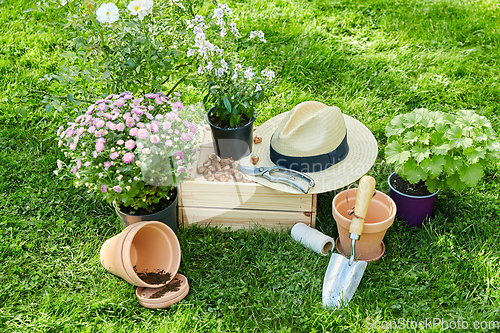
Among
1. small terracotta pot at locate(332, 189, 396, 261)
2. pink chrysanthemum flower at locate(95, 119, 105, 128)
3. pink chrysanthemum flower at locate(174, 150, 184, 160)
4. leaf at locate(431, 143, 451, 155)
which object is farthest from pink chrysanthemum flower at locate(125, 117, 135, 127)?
leaf at locate(431, 143, 451, 155)

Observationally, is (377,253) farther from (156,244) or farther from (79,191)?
(79,191)

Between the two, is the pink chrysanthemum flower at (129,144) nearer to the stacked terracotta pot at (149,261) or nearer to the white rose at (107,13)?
the stacked terracotta pot at (149,261)

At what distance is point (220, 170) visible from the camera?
2.77 m

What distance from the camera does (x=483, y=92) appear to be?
144 inches

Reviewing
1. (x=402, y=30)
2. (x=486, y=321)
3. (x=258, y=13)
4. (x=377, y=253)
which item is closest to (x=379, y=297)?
(x=377, y=253)

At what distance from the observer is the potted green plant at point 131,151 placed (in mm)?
2254

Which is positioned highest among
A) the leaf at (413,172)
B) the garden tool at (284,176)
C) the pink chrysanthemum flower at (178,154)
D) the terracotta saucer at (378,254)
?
the pink chrysanthemum flower at (178,154)

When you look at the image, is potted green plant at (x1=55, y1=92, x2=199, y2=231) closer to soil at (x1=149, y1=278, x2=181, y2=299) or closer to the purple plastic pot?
soil at (x1=149, y1=278, x2=181, y2=299)

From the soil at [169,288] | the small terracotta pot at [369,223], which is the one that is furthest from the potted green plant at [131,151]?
the small terracotta pot at [369,223]

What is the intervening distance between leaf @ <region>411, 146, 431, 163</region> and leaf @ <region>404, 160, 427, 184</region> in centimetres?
5

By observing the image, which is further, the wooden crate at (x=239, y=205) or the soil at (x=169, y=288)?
the wooden crate at (x=239, y=205)

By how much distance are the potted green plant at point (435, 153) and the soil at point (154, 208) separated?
4.16ft

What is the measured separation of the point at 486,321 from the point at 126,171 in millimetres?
1913

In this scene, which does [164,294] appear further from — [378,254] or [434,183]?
[434,183]
